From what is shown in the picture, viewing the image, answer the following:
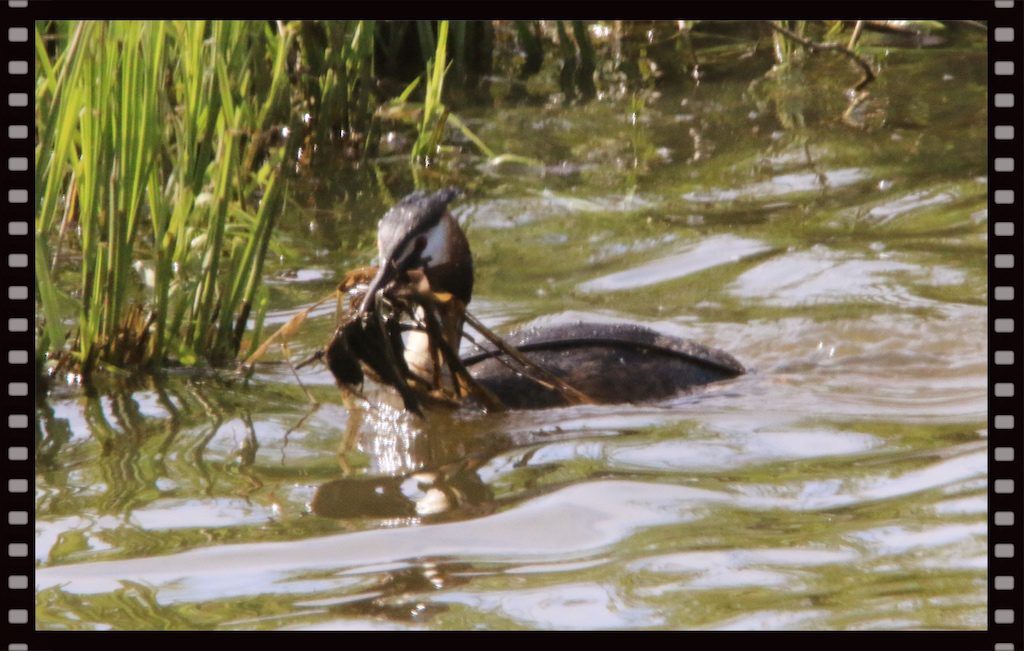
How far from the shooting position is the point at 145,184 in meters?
4.16

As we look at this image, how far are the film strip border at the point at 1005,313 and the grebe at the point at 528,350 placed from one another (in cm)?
187

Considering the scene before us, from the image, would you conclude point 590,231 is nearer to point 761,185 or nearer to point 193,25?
point 761,185

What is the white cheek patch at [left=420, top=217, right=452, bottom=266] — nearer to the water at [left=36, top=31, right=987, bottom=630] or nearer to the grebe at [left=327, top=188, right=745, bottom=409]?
the grebe at [left=327, top=188, right=745, bottom=409]

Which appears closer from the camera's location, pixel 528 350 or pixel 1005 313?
pixel 1005 313

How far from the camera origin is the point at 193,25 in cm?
418

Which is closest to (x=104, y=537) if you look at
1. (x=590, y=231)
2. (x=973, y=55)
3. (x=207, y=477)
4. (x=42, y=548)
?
(x=42, y=548)

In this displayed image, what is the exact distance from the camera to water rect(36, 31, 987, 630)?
9.57 ft

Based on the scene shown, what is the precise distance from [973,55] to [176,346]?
20.7ft

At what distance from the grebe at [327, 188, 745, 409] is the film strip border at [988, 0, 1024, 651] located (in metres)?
1.87

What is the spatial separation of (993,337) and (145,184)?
258 cm
